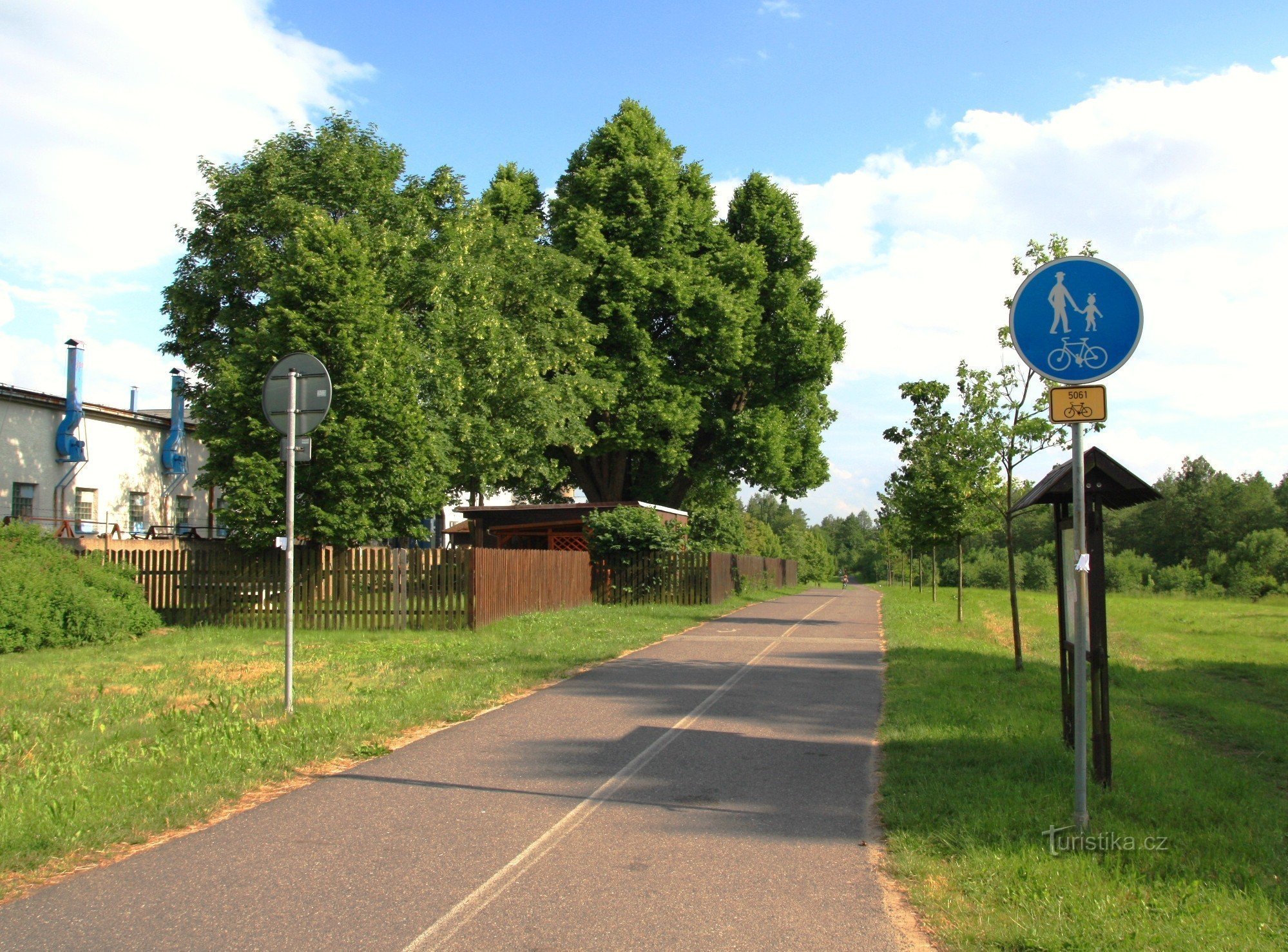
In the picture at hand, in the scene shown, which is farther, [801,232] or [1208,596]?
[1208,596]

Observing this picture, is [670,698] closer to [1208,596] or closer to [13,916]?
[13,916]

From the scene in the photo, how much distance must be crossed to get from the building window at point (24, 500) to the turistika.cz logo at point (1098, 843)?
36139mm

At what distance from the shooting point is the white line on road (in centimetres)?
430

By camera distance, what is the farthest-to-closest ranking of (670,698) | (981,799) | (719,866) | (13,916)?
(670,698), (981,799), (719,866), (13,916)

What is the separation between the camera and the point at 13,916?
14.9 feet

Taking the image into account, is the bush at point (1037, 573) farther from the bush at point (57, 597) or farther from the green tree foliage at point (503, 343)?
the bush at point (57, 597)

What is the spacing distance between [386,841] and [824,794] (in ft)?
9.85

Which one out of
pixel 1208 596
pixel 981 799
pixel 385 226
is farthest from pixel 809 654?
pixel 1208 596

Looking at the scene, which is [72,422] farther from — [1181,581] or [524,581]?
[1181,581]

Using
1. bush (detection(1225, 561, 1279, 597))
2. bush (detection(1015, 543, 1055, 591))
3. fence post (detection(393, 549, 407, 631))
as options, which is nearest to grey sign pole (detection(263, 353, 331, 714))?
fence post (detection(393, 549, 407, 631))

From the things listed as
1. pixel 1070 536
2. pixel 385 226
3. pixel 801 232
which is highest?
pixel 801 232

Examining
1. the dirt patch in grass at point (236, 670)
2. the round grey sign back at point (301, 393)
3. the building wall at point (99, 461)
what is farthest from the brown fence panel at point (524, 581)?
the building wall at point (99, 461)

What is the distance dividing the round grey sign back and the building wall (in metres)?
21.7

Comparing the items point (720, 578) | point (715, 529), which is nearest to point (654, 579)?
point (720, 578)
